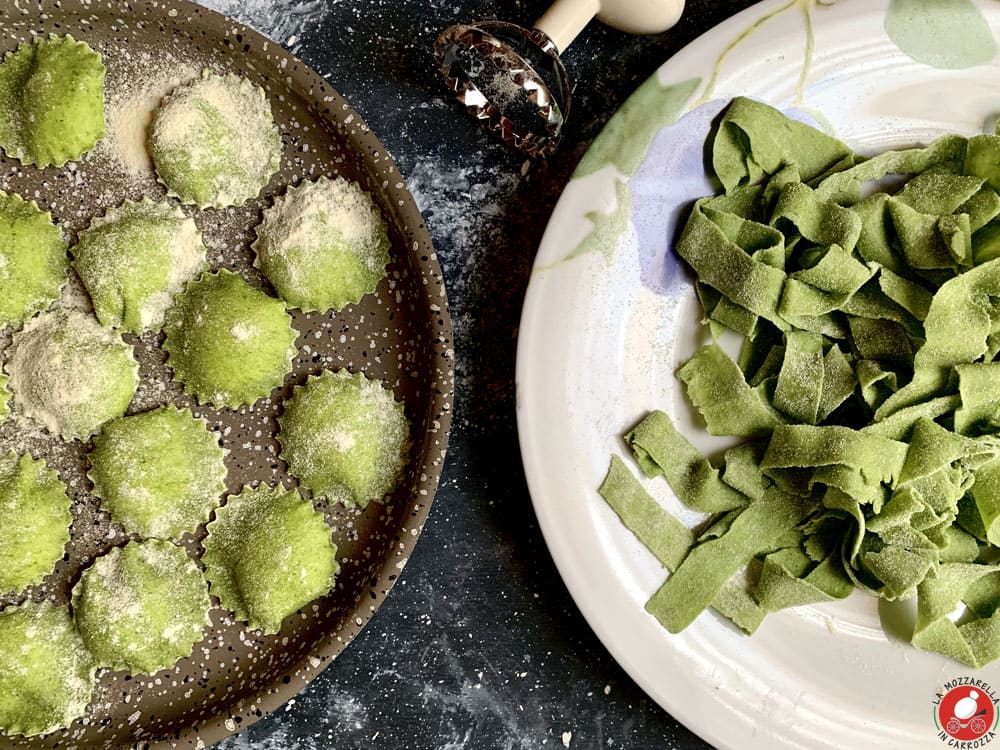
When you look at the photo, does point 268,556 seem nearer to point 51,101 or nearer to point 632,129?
point 51,101

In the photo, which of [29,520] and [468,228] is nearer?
[29,520]

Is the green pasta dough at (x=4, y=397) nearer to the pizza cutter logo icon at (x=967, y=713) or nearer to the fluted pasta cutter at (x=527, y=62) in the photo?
the fluted pasta cutter at (x=527, y=62)

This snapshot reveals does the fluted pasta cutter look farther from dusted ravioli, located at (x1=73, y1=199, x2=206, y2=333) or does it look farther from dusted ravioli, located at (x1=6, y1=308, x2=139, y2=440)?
dusted ravioli, located at (x1=6, y1=308, x2=139, y2=440)

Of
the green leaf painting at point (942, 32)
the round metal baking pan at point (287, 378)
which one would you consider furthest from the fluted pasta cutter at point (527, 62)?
the green leaf painting at point (942, 32)

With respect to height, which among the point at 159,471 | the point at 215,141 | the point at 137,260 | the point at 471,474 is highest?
the point at 215,141

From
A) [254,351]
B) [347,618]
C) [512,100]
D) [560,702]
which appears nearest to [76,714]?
[347,618]

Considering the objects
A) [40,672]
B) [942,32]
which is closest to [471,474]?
[40,672]

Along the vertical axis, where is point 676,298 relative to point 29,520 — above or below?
above

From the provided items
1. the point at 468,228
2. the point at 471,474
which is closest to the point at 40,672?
the point at 471,474
